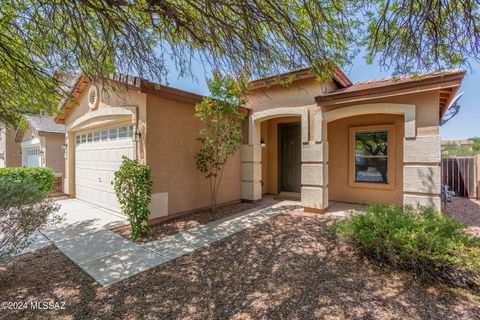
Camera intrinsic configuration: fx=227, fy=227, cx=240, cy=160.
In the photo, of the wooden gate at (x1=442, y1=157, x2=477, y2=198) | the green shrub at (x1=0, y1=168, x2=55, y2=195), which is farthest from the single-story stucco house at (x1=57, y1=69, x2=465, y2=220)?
the wooden gate at (x1=442, y1=157, x2=477, y2=198)

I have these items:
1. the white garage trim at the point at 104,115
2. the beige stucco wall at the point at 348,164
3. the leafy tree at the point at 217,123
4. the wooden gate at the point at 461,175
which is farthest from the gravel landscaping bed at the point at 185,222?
the wooden gate at the point at 461,175

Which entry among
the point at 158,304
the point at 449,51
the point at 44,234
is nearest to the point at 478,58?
the point at 449,51

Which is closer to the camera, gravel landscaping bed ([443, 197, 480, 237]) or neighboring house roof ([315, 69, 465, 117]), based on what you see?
neighboring house roof ([315, 69, 465, 117])

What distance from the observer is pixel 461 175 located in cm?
929

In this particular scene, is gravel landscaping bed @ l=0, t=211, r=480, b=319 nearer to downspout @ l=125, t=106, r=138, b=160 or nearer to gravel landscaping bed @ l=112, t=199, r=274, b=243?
gravel landscaping bed @ l=112, t=199, r=274, b=243

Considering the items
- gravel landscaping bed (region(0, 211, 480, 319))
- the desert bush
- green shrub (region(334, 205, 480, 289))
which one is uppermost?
the desert bush

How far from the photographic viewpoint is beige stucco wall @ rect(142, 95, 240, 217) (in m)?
5.73

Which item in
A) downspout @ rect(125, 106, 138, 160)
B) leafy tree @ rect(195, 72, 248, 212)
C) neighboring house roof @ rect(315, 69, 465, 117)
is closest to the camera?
neighboring house roof @ rect(315, 69, 465, 117)

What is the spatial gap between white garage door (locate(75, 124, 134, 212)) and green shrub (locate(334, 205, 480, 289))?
18.8 feet

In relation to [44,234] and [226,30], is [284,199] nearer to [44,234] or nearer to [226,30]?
[226,30]

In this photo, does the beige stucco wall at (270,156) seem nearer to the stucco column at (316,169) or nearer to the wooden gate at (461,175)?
the stucco column at (316,169)

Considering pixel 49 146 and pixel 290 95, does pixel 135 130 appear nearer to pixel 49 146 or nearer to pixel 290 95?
pixel 290 95

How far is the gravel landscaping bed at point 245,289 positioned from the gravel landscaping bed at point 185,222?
1.34m

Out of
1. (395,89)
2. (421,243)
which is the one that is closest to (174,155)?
(421,243)
